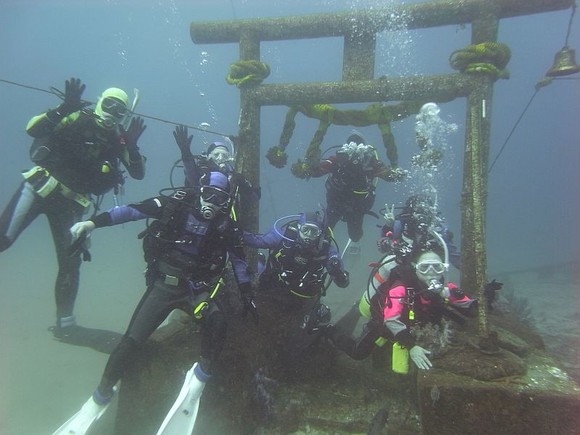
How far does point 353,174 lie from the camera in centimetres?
804

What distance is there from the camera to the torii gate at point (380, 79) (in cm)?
607

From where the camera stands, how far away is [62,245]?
6.36 meters

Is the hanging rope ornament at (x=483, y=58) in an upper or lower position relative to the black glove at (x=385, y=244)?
upper

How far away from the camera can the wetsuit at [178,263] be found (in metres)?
4.80

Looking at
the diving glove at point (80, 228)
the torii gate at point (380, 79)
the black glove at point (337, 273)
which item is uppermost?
the torii gate at point (380, 79)

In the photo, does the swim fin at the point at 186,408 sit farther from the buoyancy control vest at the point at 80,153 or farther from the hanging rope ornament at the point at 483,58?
the hanging rope ornament at the point at 483,58

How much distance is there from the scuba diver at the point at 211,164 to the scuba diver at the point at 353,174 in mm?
1833

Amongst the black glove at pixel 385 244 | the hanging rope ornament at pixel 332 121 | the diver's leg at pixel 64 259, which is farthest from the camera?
the hanging rope ornament at pixel 332 121

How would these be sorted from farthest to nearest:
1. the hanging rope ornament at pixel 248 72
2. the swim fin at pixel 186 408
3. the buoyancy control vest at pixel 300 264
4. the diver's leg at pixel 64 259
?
the hanging rope ornament at pixel 248 72
the diver's leg at pixel 64 259
the buoyancy control vest at pixel 300 264
the swim fin at pixel 186 408

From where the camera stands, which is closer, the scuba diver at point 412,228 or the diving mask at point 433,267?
the diving mask at point 433,267

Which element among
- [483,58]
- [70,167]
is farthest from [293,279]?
[483,58]

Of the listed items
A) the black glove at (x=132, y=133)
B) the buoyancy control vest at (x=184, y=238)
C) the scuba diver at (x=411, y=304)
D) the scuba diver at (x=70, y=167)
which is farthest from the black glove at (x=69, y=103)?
the scuba diver at (x=411, y=304)

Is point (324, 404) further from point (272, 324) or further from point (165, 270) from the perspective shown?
point (165, 270)

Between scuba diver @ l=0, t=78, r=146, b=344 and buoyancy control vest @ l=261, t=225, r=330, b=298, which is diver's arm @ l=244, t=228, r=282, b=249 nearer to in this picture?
buoyancy control vest @ l=261, t=225, r=330, b=298
